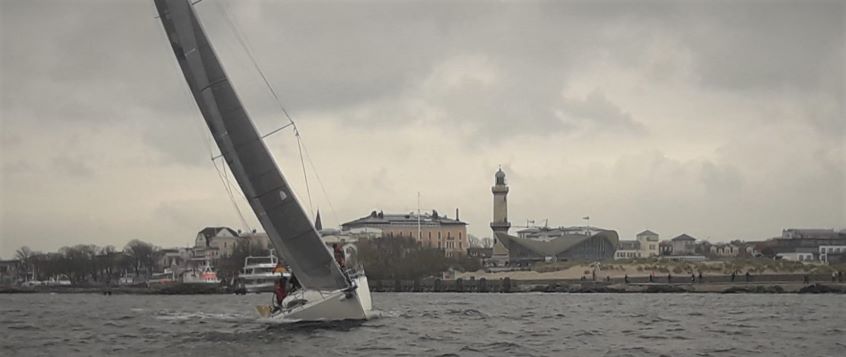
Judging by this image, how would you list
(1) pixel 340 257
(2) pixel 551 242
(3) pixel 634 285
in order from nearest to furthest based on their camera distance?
(1) pixel 340 257 < (3) pixel 634 285 < (2) pixel 551 242

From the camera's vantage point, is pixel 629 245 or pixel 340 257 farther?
pixel 629 245

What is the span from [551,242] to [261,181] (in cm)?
12491

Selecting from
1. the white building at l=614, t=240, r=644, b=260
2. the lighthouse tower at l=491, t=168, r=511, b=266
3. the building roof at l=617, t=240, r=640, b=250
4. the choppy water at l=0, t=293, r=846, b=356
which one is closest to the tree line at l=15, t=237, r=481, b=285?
the lighthouse tower at l=491, t=168, r=511, b=266

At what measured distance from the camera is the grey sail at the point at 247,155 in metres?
32.7

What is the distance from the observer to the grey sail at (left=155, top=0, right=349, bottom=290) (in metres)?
32.7

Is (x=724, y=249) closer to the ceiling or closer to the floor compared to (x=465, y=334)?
closer to the ceiling

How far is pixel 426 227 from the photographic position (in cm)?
17762

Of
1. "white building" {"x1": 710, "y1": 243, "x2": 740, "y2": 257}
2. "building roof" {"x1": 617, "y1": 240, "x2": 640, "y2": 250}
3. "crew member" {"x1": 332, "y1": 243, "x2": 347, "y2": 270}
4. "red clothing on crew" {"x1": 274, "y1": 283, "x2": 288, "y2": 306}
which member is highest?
"building roof" {"x1": 617, "y1": 240, "x2": 640, "y2": 250}

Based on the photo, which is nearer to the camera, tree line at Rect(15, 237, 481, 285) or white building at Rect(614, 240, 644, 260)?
tree line at Rect(15, 237, 481, 285)

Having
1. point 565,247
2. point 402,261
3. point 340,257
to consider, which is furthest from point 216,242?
point 340,257

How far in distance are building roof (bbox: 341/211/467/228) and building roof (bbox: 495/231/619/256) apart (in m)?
22.7

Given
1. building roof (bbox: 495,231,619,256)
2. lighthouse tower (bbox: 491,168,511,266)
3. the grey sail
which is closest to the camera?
the grey sail

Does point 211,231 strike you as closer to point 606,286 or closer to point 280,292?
point 606,286

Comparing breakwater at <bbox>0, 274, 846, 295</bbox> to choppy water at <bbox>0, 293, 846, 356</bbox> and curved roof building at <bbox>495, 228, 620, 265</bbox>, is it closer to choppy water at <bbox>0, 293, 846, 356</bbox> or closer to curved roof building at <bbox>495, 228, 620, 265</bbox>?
choppy water at <bbox>0, 293, 846, 356</bbox>
